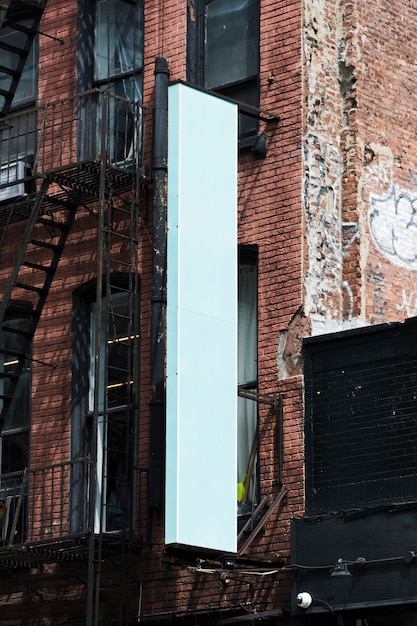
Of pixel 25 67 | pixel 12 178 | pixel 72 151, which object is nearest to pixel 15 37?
pixel 25 67

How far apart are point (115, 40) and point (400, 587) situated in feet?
27.7

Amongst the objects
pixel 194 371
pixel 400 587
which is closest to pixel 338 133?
pixel 194 371

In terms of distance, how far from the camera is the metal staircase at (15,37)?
20.1m

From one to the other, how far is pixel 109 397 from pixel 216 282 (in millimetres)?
2550

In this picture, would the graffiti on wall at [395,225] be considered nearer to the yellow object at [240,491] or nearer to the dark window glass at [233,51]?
the dark window glass at [233,51]

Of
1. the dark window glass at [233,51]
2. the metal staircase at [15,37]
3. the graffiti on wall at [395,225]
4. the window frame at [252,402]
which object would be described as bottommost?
the window frame at [252,402]

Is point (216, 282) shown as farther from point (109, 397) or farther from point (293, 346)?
point (109, 397)

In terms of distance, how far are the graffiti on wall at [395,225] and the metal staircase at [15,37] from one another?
5.14m

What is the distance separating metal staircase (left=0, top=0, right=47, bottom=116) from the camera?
2012cm

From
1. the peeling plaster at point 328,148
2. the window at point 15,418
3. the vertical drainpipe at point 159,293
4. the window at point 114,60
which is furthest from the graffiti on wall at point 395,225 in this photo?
the window at point 15,418

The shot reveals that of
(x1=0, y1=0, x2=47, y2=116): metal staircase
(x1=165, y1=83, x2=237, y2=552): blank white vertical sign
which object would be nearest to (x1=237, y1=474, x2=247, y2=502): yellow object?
(x1=165, y1=83, x2=237, y2=552): blank white vertical sign

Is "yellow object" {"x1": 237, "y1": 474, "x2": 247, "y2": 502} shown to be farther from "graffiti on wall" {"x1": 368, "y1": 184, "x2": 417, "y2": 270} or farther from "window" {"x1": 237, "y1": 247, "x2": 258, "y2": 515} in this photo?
"graffiti on wall" {"x1": 368, "y1": 184, "x2": 417, "y2": 270}

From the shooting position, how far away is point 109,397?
738 inches

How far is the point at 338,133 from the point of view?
59.9 ft
